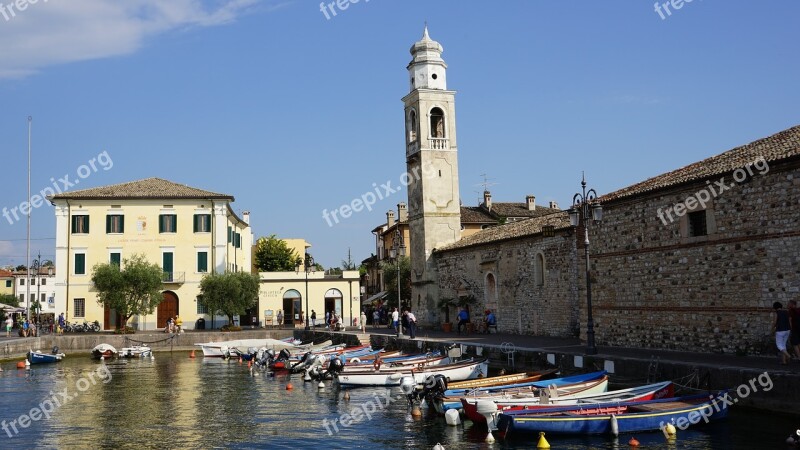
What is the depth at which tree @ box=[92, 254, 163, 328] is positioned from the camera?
43.8 m

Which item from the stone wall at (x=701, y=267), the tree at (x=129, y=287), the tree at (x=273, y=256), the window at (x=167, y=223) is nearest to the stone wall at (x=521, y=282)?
the stone wall at (x=701, y=267)

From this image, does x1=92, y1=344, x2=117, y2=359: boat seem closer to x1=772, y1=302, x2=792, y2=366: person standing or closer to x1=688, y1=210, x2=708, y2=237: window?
x1=688, y1=210, x2=708, y2=237: window

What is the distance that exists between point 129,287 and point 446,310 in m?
19.7

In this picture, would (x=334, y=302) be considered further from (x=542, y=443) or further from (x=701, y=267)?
(x=542, y=443)

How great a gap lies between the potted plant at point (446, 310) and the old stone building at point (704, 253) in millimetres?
13372

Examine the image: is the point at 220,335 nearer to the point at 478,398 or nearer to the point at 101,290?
the point at 101,290

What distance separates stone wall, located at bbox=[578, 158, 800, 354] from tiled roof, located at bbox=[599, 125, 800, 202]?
0.26 metres

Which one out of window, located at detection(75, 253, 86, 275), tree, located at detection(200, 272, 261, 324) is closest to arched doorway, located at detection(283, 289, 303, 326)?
tree, located at detection(200, 272, 261, 324)

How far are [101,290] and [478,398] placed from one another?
112ft

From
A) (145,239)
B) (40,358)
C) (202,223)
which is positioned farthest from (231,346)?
(145,239)

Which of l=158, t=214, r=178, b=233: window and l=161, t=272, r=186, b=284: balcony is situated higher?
l=158, t=214, r=178, b=233: window

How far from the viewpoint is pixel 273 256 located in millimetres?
70375

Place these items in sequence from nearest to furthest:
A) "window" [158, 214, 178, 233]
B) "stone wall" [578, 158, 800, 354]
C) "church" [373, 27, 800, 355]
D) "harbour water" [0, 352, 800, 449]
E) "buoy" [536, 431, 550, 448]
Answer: "buoy" [536, 431, 550, 448], "harbour water" [0, 352, 800, 449], "stone wall" [578, 158, 800, 354], "church" [373, 27, 800, 355], "window" [158, 214, 178, 233]

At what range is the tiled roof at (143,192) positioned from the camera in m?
47.9
